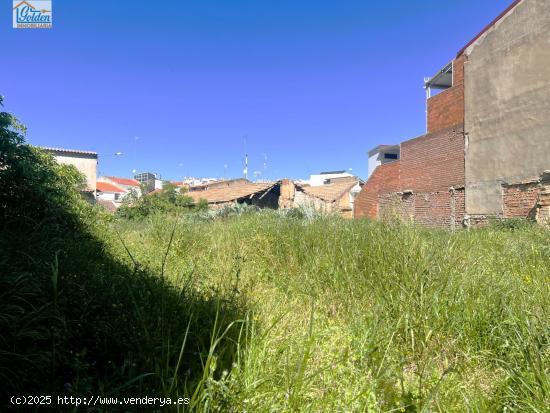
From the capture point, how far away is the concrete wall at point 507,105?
9.86 meters

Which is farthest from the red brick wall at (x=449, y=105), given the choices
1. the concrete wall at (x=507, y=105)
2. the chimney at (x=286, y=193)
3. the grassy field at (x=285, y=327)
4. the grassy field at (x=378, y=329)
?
the chimney at (x=286, y=193)

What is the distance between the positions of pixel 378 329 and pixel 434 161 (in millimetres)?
13300

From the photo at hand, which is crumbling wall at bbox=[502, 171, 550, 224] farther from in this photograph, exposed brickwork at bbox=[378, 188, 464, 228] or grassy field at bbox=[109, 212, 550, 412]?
grassy field at bbox=[109, 212, 550, 412]

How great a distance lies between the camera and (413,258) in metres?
3.16

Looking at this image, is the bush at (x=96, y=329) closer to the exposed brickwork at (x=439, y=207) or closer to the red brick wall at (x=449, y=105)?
the exposed brickwork at (x=439, y=207)

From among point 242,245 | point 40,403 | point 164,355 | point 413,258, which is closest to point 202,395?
point 164,355

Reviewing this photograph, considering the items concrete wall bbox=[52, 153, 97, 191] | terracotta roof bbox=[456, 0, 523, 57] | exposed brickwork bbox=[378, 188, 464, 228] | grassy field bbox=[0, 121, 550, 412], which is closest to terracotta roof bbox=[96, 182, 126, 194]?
concrete wall bbox=[52, 153, 97, 191]

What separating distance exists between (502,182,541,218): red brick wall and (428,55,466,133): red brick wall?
3.63 metres

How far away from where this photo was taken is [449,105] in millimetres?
13766

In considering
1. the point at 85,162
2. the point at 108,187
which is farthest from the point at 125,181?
the point at 85,162

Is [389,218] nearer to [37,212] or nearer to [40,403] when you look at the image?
[40,403]

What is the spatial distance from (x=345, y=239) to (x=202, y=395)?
3.14 meters

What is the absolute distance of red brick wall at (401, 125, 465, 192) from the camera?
12930 millimetres

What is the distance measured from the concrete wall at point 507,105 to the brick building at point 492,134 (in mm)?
29
